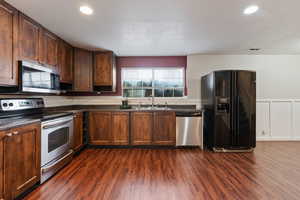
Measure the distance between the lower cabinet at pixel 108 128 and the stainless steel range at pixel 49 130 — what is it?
75cm

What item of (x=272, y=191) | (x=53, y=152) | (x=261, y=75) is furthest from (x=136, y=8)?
(x=261, y=75)

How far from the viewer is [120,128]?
3672 mm

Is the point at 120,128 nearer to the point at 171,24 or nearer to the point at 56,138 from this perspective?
the point at 56,138

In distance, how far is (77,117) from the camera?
3.32 metres

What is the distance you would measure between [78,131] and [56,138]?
864mm

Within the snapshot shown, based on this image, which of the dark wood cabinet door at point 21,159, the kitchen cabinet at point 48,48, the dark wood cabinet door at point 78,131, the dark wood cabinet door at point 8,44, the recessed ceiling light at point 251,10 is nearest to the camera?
the dark wood cabinet door at point 21,159

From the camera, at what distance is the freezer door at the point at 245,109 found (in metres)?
3.45

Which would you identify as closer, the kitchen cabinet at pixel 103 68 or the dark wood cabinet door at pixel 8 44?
the dark wood cabinet door at pixel 8 44

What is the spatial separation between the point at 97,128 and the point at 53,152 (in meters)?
1.32

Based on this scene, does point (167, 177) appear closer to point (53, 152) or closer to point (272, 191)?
point (272, 191)

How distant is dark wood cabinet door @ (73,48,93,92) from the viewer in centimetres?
380

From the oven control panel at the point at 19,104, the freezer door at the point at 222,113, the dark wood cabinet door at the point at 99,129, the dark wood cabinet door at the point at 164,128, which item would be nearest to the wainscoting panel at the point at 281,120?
the freezer door at the point at 222,113

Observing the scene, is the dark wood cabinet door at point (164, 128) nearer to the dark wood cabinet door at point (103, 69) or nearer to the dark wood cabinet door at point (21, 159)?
the dark wood cabinet door at point (103, 69)

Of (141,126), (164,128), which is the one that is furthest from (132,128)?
(164,128)
